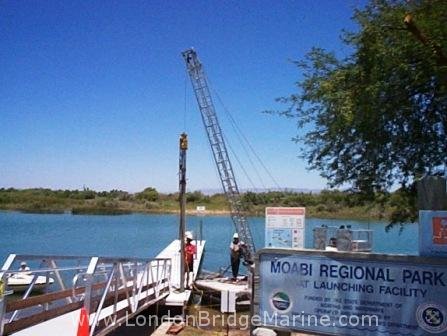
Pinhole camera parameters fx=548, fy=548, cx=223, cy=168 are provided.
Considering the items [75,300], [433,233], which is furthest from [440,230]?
[75,300]

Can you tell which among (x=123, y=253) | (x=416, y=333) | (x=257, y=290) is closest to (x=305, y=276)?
(x=257, y=290)

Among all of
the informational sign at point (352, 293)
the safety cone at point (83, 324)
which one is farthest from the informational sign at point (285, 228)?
the safety cone at point (83, 324)

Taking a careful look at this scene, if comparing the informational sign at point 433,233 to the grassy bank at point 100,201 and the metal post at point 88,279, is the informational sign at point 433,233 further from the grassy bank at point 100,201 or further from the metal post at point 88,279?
the grassy bank at point 100,201

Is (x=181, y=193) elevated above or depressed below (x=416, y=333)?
above

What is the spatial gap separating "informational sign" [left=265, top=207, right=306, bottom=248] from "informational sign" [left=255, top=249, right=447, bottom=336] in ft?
4.96

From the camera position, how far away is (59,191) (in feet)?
529

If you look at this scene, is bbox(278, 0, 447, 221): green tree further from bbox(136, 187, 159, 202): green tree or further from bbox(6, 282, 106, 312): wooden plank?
bbox(136, 187, 159, 202): green tree

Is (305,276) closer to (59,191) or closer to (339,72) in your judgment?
(339,72)

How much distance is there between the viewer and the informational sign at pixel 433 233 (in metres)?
6.77

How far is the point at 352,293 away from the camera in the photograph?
7.13 meters

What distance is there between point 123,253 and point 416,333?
39.7m

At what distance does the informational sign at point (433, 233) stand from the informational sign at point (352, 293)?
151 millimetres

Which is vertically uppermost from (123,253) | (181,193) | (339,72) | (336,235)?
(339,72)

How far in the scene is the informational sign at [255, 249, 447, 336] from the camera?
6.71 m
